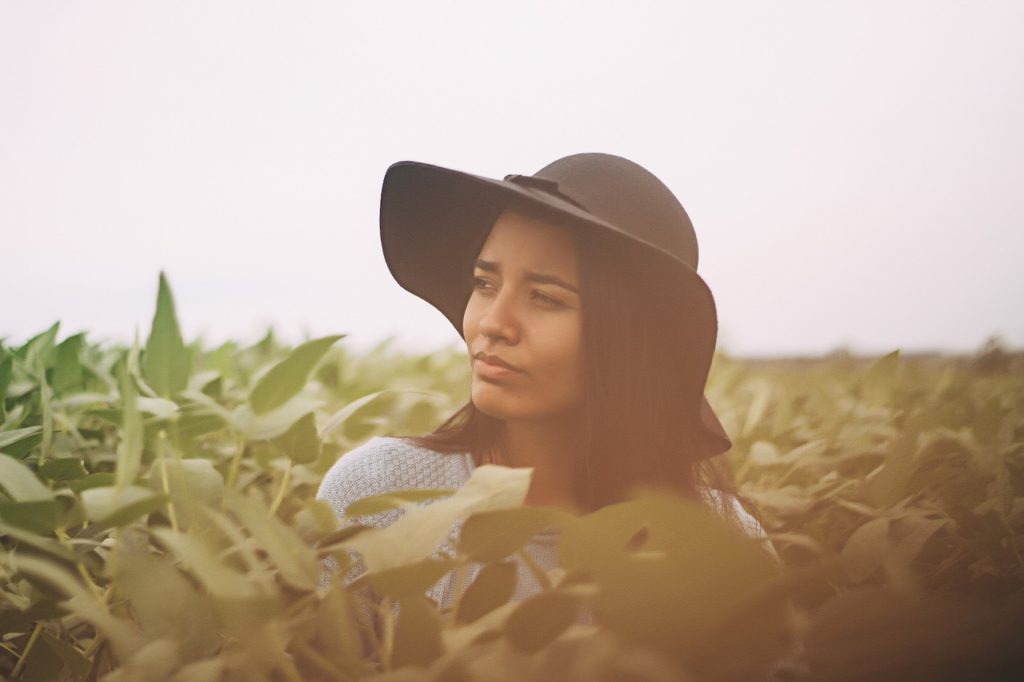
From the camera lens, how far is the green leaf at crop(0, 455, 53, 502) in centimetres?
58

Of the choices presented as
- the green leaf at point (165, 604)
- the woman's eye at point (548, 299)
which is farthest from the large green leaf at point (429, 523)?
the woman's eye at point (548, 299)

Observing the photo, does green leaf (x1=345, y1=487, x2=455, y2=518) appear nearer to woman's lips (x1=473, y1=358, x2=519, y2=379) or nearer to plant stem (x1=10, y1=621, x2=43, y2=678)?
plant stem (x1=10, y1=621, x2=43, y2=678)

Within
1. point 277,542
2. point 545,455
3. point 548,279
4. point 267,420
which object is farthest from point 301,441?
point 545,455

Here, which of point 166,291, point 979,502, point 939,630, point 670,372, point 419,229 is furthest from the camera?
point 419,229

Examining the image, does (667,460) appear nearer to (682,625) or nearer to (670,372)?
(670,372)

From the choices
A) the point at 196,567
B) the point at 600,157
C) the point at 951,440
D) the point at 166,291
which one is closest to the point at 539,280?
the point at 600,157

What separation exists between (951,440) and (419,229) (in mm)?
994

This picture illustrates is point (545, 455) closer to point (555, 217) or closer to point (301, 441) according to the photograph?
point (555, 217)

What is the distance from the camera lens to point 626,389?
126cm

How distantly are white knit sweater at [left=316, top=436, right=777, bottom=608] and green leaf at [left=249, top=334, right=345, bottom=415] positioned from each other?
508 mm

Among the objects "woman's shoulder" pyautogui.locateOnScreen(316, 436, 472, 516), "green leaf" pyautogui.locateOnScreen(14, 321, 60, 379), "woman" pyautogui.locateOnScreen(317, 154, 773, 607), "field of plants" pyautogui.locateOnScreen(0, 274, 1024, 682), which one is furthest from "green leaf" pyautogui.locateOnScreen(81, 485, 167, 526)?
"green leaf" pyautogui.locateOnScreen(14, 321, 60, 379)

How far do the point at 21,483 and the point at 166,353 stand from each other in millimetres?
217

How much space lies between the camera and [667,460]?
1354 millimetres

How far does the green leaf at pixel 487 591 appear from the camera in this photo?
1.73ft
